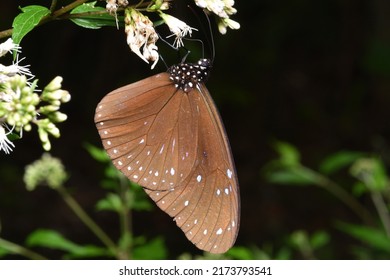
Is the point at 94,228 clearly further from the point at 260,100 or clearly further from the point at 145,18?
the point at 260,100

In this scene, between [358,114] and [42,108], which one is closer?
[42,108]

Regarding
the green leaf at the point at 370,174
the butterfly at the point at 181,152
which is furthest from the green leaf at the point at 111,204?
the green leaf at the point at 370,174

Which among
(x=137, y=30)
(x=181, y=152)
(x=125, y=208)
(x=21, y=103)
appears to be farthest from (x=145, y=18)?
(x=125, y=208)

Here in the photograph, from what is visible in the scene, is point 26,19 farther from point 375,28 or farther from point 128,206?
point 375,28

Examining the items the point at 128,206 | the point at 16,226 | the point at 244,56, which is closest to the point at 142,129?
the point at 128,206

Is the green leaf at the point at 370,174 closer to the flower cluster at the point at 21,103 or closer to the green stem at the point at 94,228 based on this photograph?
the green stem at the point at 94,228

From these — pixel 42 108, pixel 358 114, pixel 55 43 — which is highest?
pixel 42 108

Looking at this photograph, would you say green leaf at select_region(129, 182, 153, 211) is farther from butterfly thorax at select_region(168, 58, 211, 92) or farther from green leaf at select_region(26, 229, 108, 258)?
A: butterfly thorax at select_region(168, 58, 211, 92)
